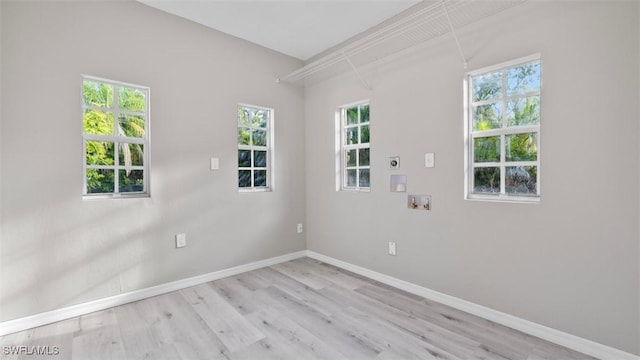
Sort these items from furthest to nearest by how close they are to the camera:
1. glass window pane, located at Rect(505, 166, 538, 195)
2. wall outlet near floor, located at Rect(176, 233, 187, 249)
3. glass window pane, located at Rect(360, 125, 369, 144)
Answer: glass window pane, located at Rect(360, 125, 369, 144) → wall outlet near floor, located at Rect(176, 233, 187, 249) → glass window pane, located at Rect(505, 166, 538, 195)

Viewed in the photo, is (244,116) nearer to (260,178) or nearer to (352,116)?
(260,178)

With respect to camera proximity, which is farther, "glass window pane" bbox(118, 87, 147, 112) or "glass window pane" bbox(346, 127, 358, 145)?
"glass window pane" bbox(346, 127, 358, 145)

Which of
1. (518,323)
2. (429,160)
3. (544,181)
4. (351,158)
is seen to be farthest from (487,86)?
(518,323)

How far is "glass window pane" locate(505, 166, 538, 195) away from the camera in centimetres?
218

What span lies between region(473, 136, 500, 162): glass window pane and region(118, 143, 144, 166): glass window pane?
10.1ft

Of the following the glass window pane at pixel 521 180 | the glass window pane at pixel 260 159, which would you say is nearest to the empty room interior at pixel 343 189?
the glass window pane at pixel 521 180

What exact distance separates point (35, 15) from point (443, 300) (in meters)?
4.08

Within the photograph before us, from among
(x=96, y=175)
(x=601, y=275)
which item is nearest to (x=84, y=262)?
(x=96, y=175)

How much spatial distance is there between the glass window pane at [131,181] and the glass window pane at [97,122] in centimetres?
39

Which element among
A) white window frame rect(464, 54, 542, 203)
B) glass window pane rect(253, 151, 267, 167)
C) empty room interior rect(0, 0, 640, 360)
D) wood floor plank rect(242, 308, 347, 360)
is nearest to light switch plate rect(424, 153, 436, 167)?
empty room interior rect(0, 0, 640, 360)

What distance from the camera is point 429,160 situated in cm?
270

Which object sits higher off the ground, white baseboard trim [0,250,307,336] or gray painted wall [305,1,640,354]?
gray painted wall [305,1,640,354]

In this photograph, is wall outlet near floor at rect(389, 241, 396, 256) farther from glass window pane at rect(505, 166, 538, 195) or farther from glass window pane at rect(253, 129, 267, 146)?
glass window pane at rect(253, 129, 267, 146)

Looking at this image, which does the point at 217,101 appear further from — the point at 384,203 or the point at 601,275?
the point at 601,275
